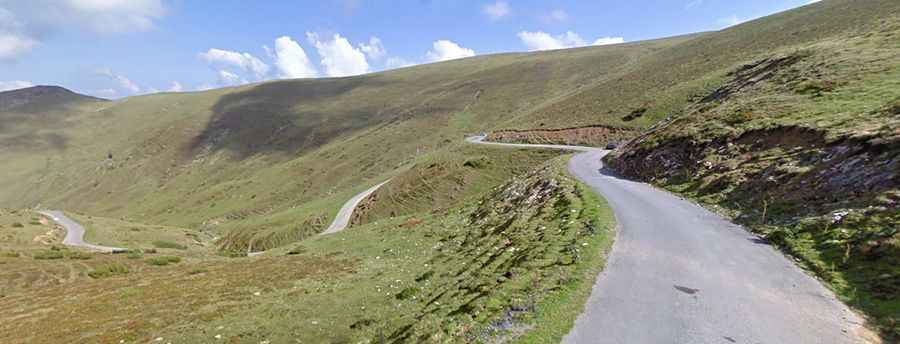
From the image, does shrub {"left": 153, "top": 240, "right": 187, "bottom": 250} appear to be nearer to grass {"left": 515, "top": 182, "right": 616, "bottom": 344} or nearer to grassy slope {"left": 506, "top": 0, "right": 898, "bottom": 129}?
grass {"left": 515, "top": 182, "right": 616, "bottom": 344}

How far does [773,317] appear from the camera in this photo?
9.12 metres

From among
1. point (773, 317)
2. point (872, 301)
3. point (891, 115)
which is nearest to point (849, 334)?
point (773, 317)

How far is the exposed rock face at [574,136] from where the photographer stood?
51.8 meters

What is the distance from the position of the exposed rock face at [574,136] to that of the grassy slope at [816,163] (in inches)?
606

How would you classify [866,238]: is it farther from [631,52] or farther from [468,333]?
[631,52]

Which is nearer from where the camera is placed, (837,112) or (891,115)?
(891,115)

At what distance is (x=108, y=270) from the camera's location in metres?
27.5

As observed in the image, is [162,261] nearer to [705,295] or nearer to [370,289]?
[370,289]

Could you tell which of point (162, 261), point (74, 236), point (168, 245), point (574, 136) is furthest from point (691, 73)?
point (74, 236)

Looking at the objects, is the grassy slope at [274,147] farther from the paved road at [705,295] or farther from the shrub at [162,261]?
the paved road at [705,295]

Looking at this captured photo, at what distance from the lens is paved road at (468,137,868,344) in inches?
335

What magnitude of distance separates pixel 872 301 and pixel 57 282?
39.2 meters

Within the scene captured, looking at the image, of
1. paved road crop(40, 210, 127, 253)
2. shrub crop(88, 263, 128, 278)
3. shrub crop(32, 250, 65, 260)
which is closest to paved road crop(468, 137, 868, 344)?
shrub crop(88, 263, 128, 278)

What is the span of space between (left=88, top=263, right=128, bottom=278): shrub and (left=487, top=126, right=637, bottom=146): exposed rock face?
4812cm
